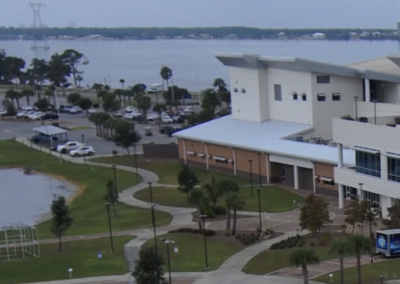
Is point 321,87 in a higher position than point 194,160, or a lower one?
higher

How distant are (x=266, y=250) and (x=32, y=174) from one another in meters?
29.8

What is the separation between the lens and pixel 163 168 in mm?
54906

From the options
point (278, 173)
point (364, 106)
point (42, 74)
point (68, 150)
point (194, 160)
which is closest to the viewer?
point (278, 173)

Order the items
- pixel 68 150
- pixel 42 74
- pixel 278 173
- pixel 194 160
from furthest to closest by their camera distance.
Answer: pixel 42 74 → pixel 68 150 → pixel 194 160 → pixel 278 173

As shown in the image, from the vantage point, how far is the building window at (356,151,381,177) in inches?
1451

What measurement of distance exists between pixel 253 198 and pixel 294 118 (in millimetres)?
11439

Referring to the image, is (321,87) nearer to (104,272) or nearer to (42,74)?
(104,272)

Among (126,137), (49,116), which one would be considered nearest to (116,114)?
(49,116)

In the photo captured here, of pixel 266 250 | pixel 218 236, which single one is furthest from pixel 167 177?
pixel 266 250

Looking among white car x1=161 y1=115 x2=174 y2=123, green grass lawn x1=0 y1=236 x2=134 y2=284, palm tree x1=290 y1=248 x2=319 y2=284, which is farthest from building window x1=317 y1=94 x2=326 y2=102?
white car x1=161 y1=115 x2=174 y2=123

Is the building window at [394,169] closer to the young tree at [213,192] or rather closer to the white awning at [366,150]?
the white awning at [366,150]

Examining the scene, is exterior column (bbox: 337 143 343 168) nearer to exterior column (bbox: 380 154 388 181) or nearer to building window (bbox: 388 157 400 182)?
exterior column (bbox: 380 154 388 181)

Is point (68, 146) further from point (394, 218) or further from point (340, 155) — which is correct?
point (394, 218)

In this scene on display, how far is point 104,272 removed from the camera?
30000 mm
